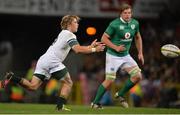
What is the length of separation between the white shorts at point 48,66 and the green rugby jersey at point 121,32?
1631 mm

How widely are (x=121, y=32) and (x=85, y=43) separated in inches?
512

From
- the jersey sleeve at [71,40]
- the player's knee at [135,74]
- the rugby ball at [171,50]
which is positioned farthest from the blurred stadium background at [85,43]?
the jersey sleeve at [71,40]

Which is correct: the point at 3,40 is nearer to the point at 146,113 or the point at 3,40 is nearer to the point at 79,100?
the point at 79,100

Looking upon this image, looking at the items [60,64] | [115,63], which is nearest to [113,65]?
[115,63]

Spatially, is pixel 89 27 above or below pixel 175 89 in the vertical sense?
above

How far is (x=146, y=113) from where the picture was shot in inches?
618

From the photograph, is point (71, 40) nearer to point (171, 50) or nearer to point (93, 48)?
point (93, 48)

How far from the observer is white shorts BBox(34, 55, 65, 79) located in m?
16.5

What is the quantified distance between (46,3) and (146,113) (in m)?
12.3

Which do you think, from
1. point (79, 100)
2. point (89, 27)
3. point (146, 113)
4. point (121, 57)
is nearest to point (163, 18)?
point (89, 27)

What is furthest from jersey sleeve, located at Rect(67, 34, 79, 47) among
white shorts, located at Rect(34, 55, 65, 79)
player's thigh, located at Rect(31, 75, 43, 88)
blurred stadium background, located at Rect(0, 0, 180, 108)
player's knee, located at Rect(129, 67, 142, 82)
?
blurred stadium background, located at Rect(0, 0, 180, 108)

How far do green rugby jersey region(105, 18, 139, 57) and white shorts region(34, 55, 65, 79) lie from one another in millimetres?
1631

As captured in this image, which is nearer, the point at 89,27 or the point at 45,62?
the point at 45,62

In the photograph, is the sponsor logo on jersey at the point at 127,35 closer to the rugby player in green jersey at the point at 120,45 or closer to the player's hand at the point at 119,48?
the rugby player in green jersey at the point at 120,45
